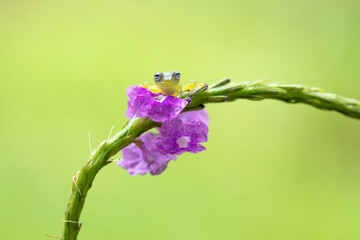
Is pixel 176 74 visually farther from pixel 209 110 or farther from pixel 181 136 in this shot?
pixel 209 110

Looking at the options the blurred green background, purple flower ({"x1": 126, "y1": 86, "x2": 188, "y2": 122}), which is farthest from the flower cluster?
the blurred green background

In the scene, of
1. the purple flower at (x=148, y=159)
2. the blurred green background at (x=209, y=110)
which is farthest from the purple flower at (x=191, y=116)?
the blurred green background at (x=209, y=110)

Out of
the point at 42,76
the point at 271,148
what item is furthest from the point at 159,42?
the point at 271,148

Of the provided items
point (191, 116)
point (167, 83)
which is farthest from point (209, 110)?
point (167, 83)

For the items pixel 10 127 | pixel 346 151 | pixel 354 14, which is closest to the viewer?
pixel 10 127

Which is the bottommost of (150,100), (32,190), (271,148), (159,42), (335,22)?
(32,190)

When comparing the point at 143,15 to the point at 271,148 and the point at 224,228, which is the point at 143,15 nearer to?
the point at 271,148
